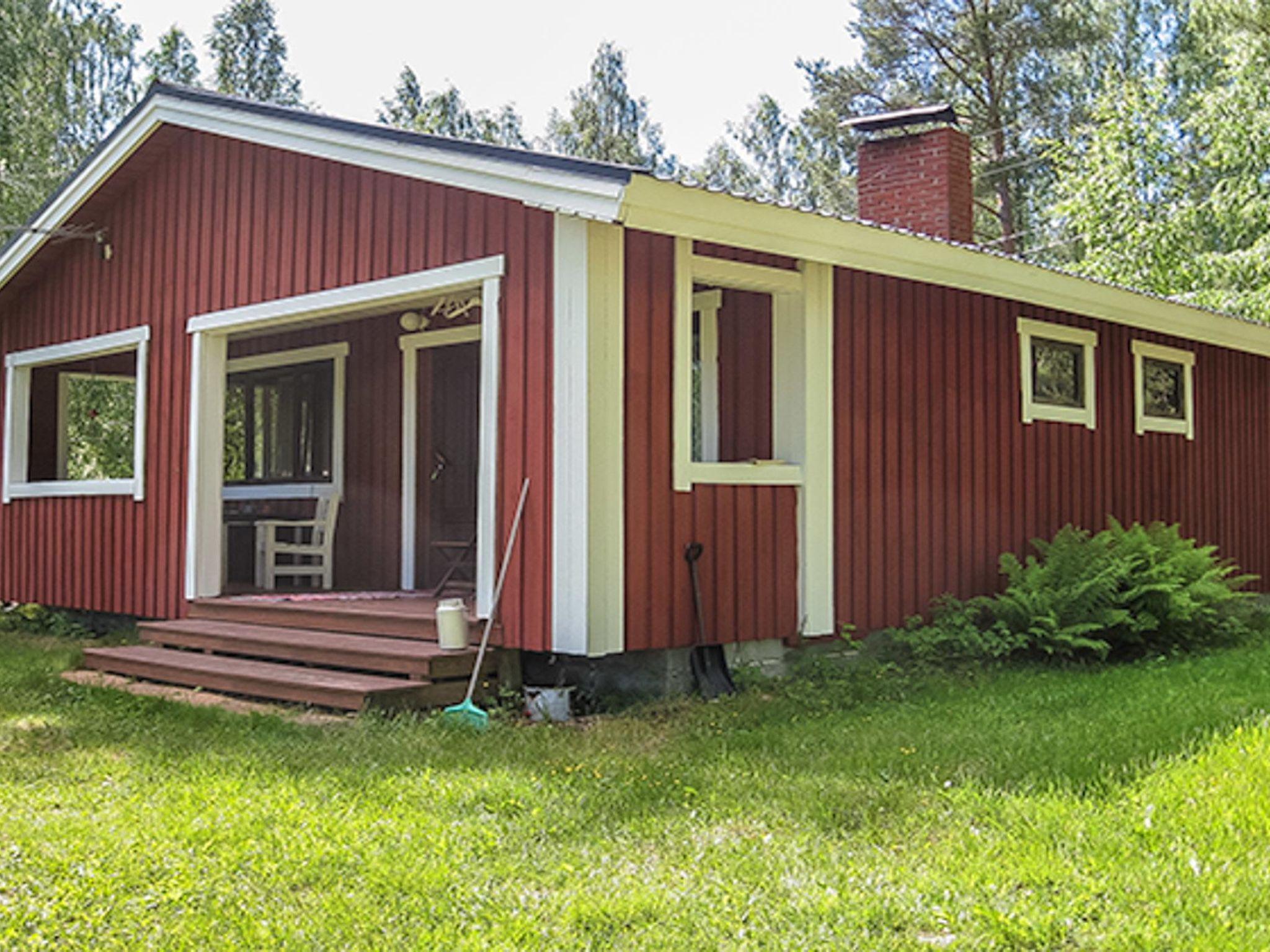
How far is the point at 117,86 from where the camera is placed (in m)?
25.0

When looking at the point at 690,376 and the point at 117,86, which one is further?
the point at 117,86

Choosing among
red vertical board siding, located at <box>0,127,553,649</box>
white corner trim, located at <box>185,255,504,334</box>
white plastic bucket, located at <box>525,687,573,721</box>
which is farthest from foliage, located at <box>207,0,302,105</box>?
white plastic bucket, located at <box>525,687,573,721</box>

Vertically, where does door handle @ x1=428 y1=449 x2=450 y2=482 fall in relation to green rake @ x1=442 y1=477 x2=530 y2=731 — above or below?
above

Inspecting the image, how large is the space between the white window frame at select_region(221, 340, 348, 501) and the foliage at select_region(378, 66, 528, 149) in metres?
21.2

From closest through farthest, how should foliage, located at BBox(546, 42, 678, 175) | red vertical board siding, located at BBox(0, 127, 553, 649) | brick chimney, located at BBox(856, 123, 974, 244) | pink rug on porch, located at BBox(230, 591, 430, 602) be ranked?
red vertical board siding, located at BBox(0, 127, 553, 649)
pink rug on porch, located at BBox(230, 591, 430, 602)
brick chimney, located at BBox(856, 123, 974, 244)
foliage, located at BBox(546, 42, 678, 175)

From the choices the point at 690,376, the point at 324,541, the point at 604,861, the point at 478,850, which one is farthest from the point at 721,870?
the point at 324,541

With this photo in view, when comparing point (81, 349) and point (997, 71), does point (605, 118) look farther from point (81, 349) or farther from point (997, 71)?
point (81, 349)

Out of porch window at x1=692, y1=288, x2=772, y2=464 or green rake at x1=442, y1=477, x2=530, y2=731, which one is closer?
green rake at x1=442, y1=477, x2=530, y2=731

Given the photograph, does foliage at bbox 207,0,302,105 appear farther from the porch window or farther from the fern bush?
the fern bush

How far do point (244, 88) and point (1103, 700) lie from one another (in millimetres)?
24283

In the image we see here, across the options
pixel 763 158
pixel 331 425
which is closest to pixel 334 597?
pixel 331 425

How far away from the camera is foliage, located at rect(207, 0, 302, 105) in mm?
26406

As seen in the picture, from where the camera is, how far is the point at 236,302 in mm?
8789

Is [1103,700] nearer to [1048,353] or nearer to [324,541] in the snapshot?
[1048,353]
